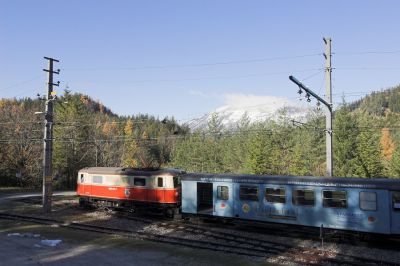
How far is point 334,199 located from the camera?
1952 centimetres

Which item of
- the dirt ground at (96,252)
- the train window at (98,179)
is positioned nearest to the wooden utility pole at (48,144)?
the train window at (98,179)

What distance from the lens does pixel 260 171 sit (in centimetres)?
5747

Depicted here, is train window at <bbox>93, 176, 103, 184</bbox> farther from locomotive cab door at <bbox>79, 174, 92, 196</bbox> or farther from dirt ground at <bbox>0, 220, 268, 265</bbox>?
dirt ground at <bbox>0, 220, 268, 265</bbox>

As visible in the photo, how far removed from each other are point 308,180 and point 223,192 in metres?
5.19

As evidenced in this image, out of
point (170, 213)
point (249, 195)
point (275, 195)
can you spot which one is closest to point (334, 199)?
point (275, 195)

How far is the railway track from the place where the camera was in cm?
1600

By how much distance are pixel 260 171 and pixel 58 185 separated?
102 ft

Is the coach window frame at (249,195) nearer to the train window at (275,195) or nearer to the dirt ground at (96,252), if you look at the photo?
the train window at (275,195)

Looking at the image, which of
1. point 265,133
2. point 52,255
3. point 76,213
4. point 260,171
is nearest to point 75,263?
point 52,255

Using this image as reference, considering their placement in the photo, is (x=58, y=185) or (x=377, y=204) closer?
(x=377, y=204)

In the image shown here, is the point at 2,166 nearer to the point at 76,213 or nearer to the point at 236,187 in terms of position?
the point at 76,213

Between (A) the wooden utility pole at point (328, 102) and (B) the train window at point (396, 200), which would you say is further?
(A) the wooden utility pole at point (328, 102)

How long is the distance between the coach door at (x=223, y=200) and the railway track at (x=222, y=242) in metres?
1.28

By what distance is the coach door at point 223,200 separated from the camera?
75.4 feet
